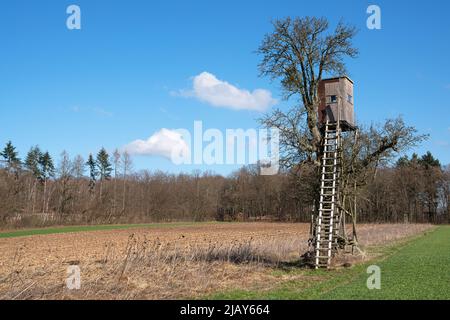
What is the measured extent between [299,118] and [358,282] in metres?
7.77

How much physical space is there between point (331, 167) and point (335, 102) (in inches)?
125

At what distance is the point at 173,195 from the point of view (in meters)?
102

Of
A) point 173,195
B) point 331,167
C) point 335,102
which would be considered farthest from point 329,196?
point 173,195

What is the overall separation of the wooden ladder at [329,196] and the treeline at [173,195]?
50615 millimetres

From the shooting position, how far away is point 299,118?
18750mm

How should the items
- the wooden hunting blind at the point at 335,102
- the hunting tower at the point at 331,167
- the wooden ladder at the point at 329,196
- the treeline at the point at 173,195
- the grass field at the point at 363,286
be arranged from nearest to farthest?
the grass field at the point at 363,286 < the wooden ladder at the point at 329,196 < the hunting tower at the point at 331,167 < the wooden hunting blind at the point at 335,102 < the treeline at the point at 173,195

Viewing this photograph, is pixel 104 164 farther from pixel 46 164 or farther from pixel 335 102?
Answer: pixel 335 102

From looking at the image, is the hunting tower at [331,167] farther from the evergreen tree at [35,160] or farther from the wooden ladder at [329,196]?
the evergreen tree at [35,160]

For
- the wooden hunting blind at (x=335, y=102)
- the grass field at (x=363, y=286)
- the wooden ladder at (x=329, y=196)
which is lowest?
the grass field at (x=363, y=286)

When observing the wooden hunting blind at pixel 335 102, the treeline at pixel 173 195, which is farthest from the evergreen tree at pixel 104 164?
the wooden hunting blind at pixel 335 102

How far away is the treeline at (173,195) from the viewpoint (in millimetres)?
77688

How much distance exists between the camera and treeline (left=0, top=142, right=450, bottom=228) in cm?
7769

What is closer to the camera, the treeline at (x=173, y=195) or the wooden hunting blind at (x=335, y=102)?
the wooden hunting blind at (x=335, y=102)
